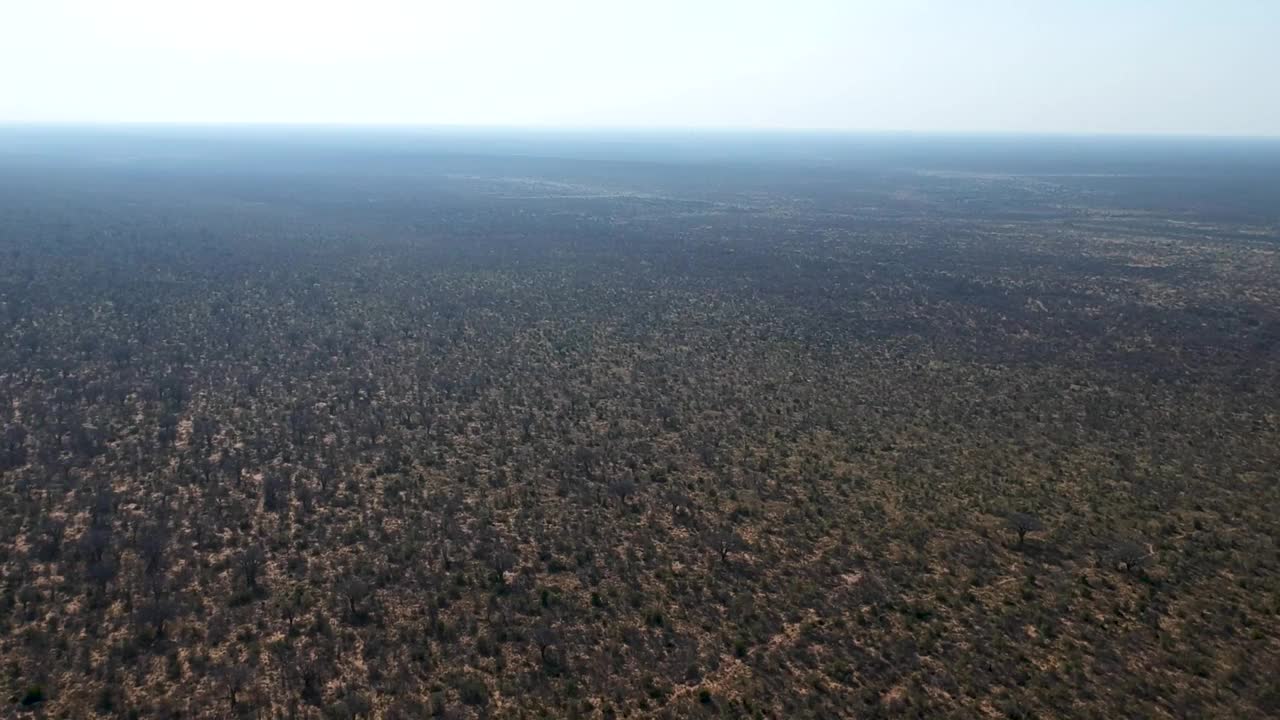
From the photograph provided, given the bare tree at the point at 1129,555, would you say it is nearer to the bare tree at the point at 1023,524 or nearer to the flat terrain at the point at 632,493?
the flat terrain at the point at 632,493

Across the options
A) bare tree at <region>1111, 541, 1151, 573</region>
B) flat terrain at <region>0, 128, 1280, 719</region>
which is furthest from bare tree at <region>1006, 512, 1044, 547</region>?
bare tree at <region>1111, 541, 1151, 573</region>

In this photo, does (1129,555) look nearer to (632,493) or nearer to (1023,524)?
(1023,524)

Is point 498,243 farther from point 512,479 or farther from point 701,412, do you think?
point 512,479

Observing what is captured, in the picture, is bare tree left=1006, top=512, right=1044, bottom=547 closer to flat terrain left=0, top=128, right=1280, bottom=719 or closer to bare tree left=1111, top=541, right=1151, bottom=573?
flat terrain left=0, top=128, right=1280, bottom=719

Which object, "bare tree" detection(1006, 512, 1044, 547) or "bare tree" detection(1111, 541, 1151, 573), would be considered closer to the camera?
"bare tree" detection(1111, 541, 1151, 573)

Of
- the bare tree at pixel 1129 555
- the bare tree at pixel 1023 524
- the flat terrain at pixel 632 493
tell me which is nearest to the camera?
the flat terrain at pixel 632 493

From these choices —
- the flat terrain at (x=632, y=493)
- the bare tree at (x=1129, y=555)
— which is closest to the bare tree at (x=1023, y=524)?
the flat terrain at (x=632, y=493)

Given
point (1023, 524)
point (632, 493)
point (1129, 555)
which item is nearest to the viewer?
point (1129, 555)

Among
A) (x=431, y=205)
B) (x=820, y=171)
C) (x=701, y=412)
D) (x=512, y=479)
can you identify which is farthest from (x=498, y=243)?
(x=820, y=171)

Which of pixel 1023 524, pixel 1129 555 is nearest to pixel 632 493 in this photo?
pixel 1023 524
